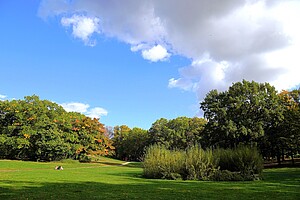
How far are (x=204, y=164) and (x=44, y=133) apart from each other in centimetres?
3644

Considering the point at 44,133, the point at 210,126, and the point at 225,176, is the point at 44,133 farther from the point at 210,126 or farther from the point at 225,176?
the point at 225,176

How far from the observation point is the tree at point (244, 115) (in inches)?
1762

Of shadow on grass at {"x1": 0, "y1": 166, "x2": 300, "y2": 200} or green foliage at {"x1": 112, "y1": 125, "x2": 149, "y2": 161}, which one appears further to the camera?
green foliage at {"x1": 112, "y1": 125, "x2": 149, "y2": 161}

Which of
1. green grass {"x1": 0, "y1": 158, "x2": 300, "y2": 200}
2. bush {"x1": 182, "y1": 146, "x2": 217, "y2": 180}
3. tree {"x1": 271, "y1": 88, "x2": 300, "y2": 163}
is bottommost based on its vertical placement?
green grass {"x1": 0, "y1": 158, "x2": 300, "y2": 200}

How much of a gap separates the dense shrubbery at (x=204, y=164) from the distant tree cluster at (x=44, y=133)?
30666 millimetres

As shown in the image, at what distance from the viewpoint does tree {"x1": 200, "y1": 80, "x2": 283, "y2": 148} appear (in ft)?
147

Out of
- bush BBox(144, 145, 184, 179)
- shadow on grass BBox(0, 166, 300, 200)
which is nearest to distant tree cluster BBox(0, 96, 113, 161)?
bush BBox(144, 145, 184, 179)

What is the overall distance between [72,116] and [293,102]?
4259 cm

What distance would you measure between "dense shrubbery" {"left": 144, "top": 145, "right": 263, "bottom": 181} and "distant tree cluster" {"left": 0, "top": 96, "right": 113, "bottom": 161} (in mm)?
30666

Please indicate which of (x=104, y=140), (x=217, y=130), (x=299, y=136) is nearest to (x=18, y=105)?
(x=104, y=140)

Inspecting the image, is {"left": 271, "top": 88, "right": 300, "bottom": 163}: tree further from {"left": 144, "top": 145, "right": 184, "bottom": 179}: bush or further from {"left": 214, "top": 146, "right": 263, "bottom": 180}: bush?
{"left": 144, "top": 145, "right": 184, "bottom": 179}: bush

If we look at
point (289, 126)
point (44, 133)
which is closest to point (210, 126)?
point (289, 126)

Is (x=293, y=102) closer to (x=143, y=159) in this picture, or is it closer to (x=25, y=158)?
(x=143, y=159)

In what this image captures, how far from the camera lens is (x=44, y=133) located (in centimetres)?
5159
